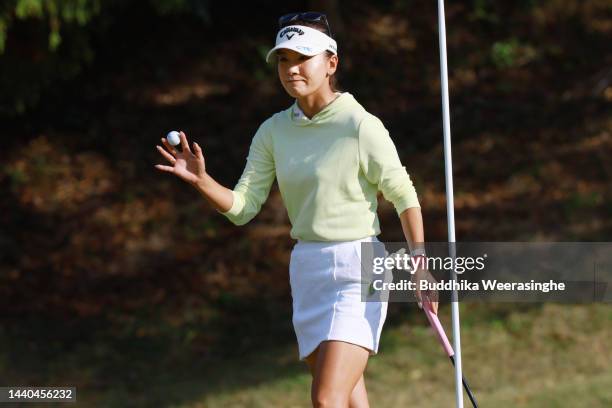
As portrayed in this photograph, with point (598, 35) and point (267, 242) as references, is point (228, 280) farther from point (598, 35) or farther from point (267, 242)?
point (598, 35)

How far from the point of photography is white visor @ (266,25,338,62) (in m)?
4.03

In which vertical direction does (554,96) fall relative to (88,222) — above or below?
above

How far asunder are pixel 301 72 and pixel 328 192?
0.45 meters

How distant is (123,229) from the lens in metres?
10.1

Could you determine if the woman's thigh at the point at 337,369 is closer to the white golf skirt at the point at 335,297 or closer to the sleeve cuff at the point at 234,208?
the white golf skirt at the point at 335,297

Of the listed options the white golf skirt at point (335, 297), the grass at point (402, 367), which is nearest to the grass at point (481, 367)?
the grass at point (402, 367)

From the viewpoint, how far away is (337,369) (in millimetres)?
3912

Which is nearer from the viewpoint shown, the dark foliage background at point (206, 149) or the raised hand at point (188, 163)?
the raised hand at point (188, 163)

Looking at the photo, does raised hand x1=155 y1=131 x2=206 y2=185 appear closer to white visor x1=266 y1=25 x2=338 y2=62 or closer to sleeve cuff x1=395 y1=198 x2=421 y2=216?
white visor x1=266 y1=25 x2=338 y2=62

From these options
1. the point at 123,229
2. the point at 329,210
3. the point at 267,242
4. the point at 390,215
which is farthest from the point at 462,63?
the point at 329,210

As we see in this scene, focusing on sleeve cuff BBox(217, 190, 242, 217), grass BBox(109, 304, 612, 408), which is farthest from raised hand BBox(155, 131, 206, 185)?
grass BBox(109, 304, 612, 408)

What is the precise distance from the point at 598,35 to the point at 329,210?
8.63m

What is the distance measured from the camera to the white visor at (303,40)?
4027mm

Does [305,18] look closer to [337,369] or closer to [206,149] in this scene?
[337,369]
